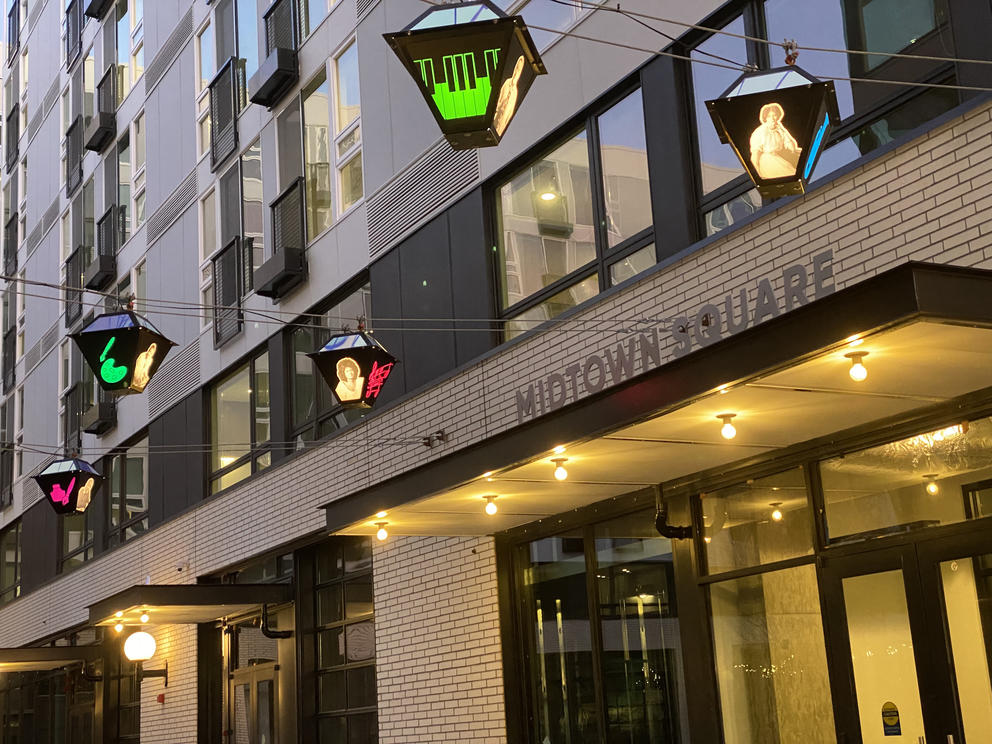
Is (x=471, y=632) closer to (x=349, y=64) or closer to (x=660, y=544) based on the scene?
(x=660, y=544)

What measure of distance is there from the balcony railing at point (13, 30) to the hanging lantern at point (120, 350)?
26.5 m

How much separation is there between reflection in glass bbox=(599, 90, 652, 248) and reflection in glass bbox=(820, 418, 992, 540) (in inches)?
111

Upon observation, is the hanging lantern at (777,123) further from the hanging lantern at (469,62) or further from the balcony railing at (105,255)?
the balcony railing at (105,255)

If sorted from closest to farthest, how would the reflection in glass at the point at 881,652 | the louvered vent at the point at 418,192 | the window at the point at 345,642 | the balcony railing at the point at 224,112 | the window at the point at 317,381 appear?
the reflection in glass at the point at 881,652 < the louvered vent at the point at 418,192 < the window at the point at 345,642 < the window at the point at 317,381 < the balcony railing at the point at 224,112

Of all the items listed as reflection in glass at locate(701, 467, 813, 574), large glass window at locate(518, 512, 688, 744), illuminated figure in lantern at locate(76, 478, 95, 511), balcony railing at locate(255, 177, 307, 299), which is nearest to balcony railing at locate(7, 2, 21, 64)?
balcony railing at locate(255, 177, 307, 299)

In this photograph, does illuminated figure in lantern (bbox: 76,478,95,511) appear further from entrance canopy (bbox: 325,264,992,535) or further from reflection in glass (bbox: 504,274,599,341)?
reflection in glass (bbox: 504,274,599,341)

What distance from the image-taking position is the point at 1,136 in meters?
34.6

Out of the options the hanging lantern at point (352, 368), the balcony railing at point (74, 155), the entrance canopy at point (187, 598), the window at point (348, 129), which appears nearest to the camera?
the hanging lantern at point (352, 368)

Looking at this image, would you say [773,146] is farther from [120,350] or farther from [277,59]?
[277,59]

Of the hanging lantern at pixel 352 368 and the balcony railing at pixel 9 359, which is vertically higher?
the balcony railing at pixel 9 359

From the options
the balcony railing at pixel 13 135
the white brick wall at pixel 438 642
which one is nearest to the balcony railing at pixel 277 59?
the white brick wall at pixel 438 642

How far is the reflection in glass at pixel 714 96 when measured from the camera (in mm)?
10102

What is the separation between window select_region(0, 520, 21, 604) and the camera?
28.7 m

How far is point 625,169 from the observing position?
11.1 meters
